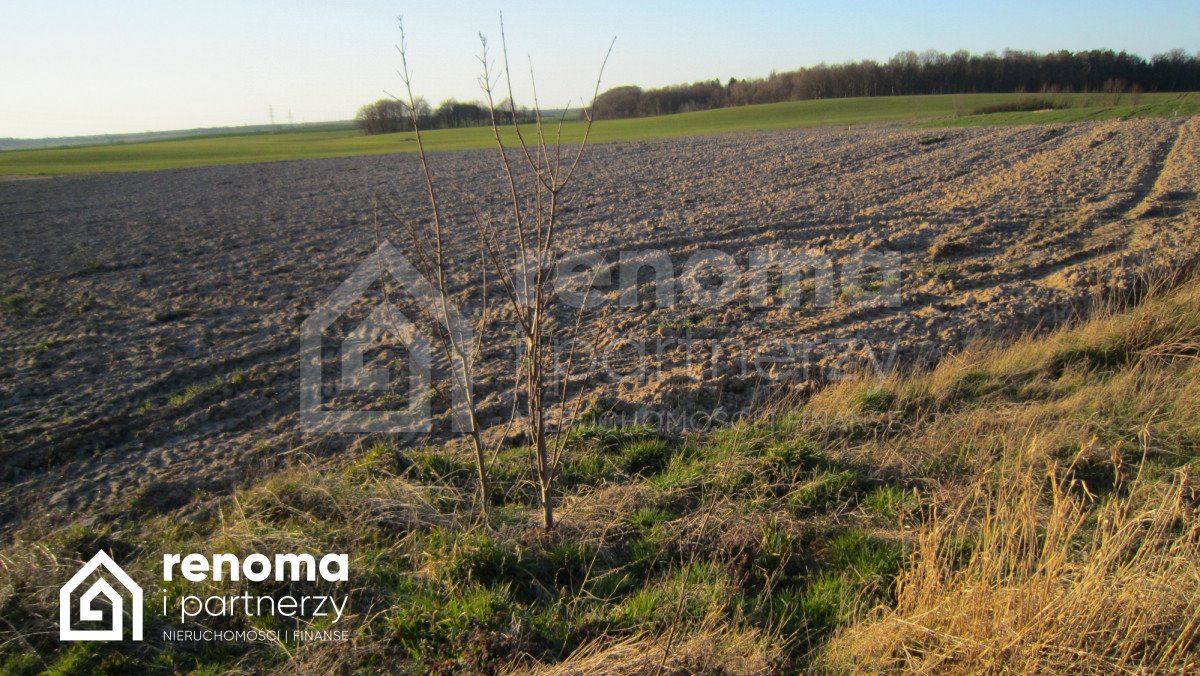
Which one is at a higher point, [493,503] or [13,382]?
[13,382]

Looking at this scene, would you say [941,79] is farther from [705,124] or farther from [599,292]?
[599,292]

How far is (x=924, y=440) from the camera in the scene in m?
5.30

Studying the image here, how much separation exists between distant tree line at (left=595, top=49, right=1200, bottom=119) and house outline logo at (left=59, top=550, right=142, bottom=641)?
7354 cm

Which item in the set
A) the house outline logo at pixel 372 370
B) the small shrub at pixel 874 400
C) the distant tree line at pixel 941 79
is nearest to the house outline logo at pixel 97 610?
the house outline logo at pixel 372 370

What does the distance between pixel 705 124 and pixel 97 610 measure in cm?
5990

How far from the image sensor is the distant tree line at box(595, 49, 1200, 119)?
73.7 m

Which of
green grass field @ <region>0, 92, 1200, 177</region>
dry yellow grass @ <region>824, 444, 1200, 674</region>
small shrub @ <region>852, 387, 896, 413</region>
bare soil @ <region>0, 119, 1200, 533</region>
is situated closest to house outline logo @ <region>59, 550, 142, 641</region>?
bare soil @ <region>0, 119, 1200, 533</region>

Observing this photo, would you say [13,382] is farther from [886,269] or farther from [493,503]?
Result: [886,269]

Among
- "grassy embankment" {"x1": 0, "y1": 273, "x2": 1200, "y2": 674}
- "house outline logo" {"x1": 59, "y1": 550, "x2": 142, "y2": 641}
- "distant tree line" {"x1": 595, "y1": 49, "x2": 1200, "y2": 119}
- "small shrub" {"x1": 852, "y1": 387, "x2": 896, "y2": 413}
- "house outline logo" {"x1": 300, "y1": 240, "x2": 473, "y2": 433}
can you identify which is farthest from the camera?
"distant tree line" {"x1": 595, "y1": 49, "x2": 1200, "y2": 119}

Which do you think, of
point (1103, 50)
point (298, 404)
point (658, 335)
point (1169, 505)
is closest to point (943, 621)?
point (1169, 505)

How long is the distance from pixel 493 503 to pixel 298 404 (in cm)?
336

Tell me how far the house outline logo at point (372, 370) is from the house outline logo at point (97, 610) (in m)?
1.99

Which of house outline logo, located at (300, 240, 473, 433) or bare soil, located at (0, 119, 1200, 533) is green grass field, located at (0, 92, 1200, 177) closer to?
bare soil, located at (0, 119, 1200, 533)

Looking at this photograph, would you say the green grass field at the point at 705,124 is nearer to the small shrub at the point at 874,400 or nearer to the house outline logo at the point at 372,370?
the house outline logo at the point at 372,370
